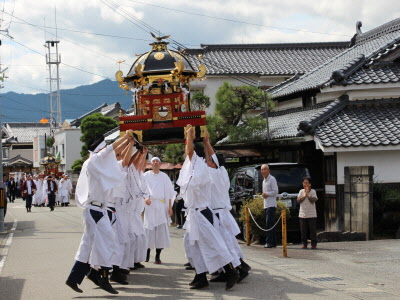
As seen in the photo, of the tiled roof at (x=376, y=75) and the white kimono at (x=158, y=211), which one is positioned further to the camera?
the tiled roof at (x=376, y=75)

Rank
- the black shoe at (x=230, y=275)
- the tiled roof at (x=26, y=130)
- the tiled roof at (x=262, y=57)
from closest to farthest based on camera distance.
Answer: the black shoe at (x=230, y=275) < the tiled roof at (x=262, y=57) < the tiled roof at (x=26, y=130)

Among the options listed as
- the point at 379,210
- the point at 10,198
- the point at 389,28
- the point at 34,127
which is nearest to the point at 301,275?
the point at 379,210

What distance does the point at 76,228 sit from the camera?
2198 centimetres

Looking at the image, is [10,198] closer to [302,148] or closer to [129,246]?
[302,148]

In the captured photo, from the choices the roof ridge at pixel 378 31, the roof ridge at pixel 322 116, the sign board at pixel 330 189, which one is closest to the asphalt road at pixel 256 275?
A: the sign board at pixel 330 189

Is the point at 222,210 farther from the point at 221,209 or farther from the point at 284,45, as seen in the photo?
the point at 284,45

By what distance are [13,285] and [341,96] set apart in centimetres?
1249

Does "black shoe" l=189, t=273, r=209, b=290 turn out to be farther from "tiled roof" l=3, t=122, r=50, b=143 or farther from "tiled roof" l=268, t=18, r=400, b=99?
"tiled roof" l=3, t=122, r=50, b=143

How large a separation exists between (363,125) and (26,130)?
83952mm

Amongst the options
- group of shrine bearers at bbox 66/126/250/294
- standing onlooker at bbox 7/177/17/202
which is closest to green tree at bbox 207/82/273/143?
group of shrine bearers at bbox 66/126/250/294

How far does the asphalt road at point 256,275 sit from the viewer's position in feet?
30.4

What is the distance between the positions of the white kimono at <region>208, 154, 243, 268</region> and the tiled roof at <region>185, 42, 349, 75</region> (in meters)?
23.9

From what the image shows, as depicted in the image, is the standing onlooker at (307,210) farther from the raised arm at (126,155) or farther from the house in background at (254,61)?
the house in background at (254,61)

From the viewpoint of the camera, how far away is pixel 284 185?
56.1 feet
